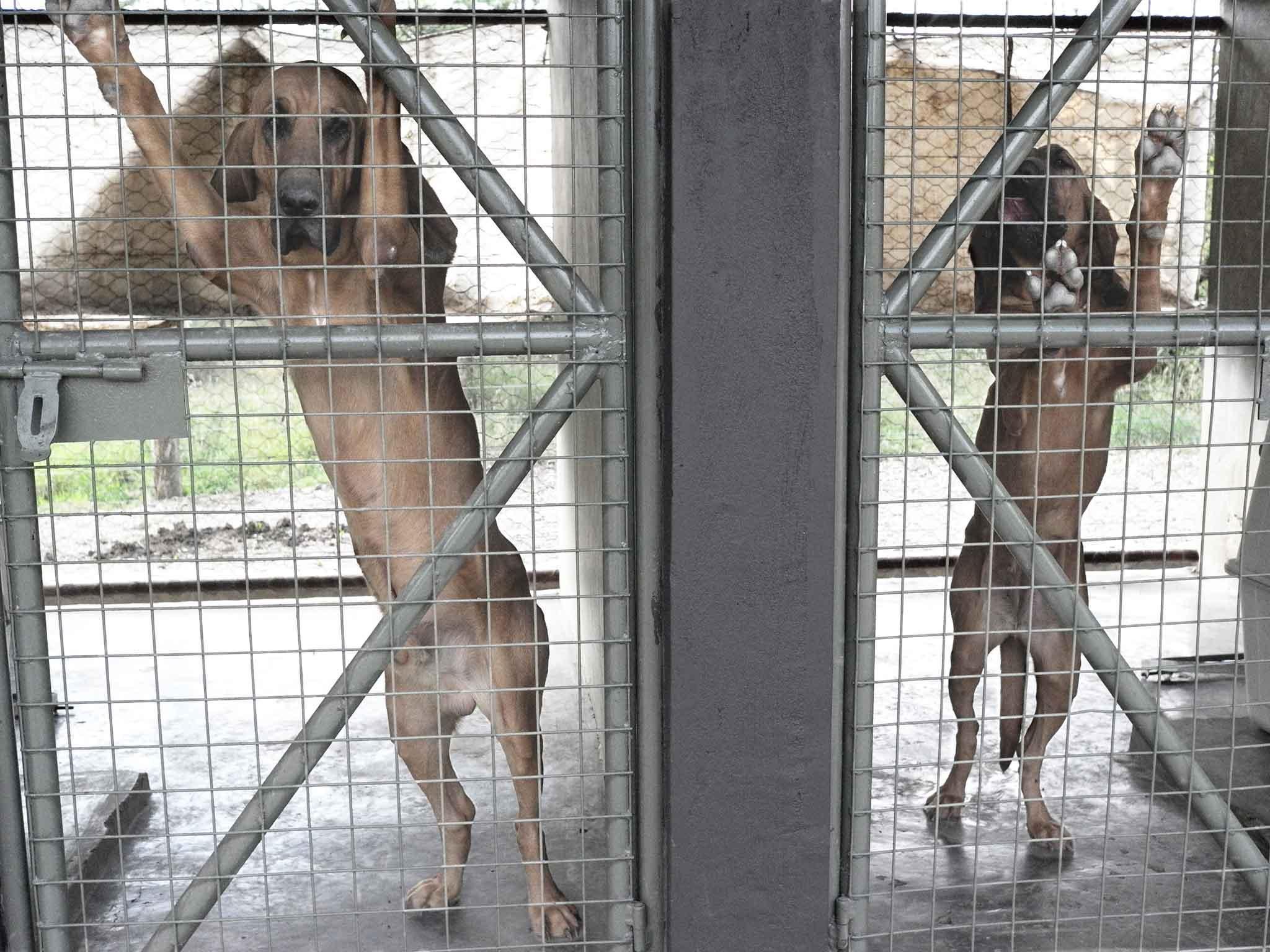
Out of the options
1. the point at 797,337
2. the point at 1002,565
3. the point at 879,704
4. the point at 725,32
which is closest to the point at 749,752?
the point at 797,337

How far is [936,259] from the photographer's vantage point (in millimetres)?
2324

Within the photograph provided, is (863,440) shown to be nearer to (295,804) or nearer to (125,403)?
(125,403)

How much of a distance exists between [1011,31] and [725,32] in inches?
23.2

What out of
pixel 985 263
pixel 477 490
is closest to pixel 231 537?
pixel 985 263

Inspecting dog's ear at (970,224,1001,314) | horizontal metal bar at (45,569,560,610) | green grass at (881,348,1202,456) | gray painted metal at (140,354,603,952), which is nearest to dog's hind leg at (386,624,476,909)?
gray painted metal at (140,354,603,952)

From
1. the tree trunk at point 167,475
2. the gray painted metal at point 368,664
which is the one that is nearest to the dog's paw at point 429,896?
the gray painted metal at point 368,664

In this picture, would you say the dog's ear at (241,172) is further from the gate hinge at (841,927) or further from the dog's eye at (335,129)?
the gate hinge at (841,927)

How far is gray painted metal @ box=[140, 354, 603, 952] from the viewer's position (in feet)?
7.72

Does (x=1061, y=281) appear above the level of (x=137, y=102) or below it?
below

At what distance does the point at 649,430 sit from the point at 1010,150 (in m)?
0.91

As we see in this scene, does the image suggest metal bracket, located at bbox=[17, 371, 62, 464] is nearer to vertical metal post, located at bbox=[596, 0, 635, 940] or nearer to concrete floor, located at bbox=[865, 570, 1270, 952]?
vertical metal post, located at bbox=[596, 0, 635, 940]

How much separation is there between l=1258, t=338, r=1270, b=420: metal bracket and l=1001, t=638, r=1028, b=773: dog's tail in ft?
4.44

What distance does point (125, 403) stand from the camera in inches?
88.4

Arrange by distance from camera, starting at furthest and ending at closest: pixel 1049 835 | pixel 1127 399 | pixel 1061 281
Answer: pixel 1127 399
pixel 1049 835
pixel 1061 281
